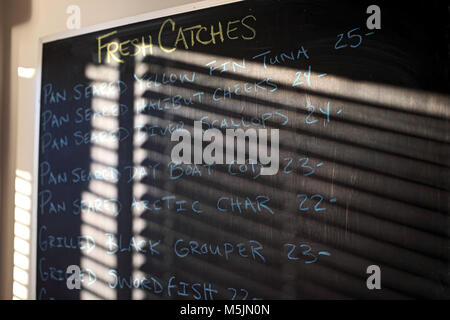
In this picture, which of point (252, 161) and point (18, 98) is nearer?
point (252, 161)

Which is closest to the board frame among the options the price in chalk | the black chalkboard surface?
the black chalkboard surface

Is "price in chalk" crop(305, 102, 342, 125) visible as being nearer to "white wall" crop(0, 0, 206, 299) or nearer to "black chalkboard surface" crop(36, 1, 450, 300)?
"black chalkboard surface" crop(36, 1, 450, 300)

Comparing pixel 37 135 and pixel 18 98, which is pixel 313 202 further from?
A: pixel 18 98

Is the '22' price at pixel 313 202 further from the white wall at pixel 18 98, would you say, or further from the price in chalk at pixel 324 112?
the white wall at pixel 18 98

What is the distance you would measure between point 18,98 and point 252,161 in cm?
134

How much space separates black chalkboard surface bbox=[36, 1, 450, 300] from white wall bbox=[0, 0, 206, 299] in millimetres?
125

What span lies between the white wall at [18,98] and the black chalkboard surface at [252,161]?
0.13m

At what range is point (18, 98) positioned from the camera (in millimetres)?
1985

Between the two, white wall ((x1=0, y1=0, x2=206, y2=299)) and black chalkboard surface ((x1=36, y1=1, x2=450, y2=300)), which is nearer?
black chalkboard surface ((x1=36, y1=1, x2=450, y2=300))

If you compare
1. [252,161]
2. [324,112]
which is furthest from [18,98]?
[324,112]

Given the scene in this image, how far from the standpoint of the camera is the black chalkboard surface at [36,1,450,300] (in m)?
1.31
